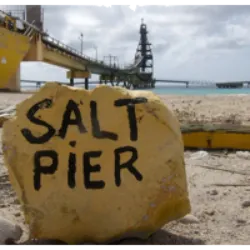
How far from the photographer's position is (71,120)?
253 cm

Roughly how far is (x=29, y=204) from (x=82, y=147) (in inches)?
16.8

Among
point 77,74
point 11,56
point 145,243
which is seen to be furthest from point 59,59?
point 145,243

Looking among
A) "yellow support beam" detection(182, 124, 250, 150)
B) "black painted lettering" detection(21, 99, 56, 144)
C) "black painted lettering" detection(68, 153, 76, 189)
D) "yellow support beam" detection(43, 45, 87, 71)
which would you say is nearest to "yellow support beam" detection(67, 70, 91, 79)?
"yellow support beam" detection(43, 45, 87, 71)

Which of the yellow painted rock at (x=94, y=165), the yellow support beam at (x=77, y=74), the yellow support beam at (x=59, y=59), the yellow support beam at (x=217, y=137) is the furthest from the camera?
the yellow support beam at (x=77, y=74)

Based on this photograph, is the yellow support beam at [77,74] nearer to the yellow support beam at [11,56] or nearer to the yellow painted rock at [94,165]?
the yellow support beam at [11,56]

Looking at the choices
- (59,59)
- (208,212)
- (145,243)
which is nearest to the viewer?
(145,243)

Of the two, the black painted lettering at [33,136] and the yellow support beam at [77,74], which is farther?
the yellow support beam at [77,74]

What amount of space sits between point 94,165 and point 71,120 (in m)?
0.28

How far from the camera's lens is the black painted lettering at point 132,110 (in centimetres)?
251

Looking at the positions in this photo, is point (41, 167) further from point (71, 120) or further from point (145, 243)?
point (145, 243)

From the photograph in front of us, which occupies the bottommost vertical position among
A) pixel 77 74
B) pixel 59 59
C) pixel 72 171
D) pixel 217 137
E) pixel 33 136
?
pixel 217 137

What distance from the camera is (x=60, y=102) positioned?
2.56 m

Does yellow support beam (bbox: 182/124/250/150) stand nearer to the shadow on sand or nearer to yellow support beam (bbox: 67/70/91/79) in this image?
the shadow on sand

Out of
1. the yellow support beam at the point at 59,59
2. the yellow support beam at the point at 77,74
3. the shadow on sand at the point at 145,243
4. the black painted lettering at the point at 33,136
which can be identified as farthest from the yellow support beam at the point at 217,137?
the yellow support beam at the point at 77,74
